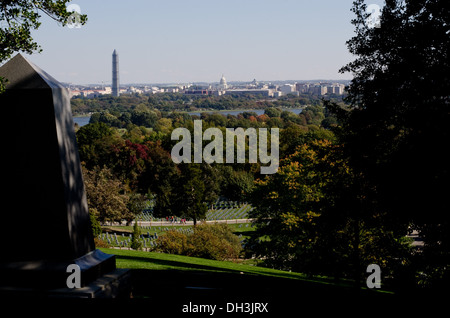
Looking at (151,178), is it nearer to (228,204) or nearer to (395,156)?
(228,204)

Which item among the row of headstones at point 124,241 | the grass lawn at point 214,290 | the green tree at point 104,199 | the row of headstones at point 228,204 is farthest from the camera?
the row of headstones at point 228,204

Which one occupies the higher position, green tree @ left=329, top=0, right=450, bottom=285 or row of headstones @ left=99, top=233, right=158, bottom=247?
green tree @ left=329, top=0, right=450, bottom=285

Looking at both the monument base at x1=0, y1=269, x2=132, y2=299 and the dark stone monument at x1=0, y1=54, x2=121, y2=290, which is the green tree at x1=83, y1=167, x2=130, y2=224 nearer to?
the monument base at x1=0, y1=269, x2=132, y2=299

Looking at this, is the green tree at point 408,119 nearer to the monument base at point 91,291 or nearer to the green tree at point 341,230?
the green tree at point 341,230

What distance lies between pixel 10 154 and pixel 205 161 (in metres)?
41.2

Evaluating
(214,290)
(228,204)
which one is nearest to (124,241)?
(228,204)

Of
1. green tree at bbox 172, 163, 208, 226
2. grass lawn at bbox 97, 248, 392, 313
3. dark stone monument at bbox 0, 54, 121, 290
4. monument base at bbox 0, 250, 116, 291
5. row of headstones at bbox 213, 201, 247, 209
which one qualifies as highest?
dark stone monument at bbox 0, 54, 121, 290

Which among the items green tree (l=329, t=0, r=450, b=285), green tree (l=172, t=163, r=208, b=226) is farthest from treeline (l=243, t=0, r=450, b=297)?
green tree (l=172, t=163, r=208, b=226)

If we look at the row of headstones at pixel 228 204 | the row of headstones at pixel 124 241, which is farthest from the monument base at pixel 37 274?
the row of headstones at pixel 228 204

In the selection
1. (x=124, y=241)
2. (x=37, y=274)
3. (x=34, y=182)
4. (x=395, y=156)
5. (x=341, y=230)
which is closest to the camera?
(x=37, y=274)

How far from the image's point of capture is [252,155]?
191ft

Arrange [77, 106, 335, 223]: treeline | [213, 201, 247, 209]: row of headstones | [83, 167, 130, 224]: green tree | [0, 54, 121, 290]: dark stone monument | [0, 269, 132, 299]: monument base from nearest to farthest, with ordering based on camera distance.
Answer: [0, 269, 132, 299]: monument base
[0, 54, 121, 290]: dark stone monument
[83, 167, 130, 224]: green tree
[77, 106, 335, 223]: treeline
[213, 201, 247, 209]: row of headstones

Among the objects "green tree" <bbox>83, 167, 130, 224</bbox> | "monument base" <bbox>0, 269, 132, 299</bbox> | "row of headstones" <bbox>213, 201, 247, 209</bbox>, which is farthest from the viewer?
"row of headstones" <bbox>213, 201, 247, 209</bbox>

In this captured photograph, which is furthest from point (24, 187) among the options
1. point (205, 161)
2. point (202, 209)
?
point (205, 161)
